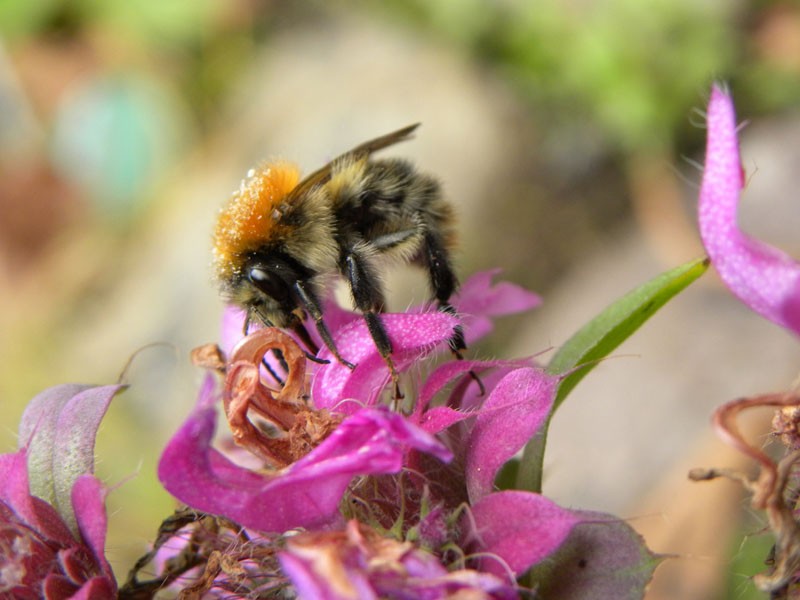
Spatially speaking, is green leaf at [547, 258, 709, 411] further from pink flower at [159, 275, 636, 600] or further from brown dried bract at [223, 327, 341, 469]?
brown dried bract at [223, 327, 341, 469]

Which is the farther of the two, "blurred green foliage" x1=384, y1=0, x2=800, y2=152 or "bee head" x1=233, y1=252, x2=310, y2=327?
"blurred green foliage" x1=384, y1=0, x2=800, y2=152

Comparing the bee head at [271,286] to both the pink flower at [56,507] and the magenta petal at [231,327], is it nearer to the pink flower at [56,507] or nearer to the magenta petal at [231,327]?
the magenta petal at [231,327]

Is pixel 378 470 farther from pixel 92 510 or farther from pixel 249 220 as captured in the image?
pixel 249 220

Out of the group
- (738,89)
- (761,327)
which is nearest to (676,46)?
(738,89)

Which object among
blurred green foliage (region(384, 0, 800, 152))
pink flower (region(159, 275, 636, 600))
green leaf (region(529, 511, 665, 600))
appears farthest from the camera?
blurred green foliage (region(384, 0, 800, 152))

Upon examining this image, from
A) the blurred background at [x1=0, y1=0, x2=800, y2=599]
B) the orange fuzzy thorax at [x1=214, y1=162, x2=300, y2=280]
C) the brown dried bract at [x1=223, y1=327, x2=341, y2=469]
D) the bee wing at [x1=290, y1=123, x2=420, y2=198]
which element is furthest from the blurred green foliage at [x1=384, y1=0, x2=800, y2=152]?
the brown dried bract at [x1=223, y1=327, x2=341, y2=469]

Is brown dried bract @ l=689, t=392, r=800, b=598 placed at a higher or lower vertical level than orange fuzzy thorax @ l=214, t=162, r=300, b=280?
→ lower

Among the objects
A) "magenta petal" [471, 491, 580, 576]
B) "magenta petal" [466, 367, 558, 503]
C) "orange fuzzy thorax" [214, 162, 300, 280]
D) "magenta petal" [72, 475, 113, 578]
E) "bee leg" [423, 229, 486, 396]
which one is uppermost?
"orange fuzzy thorax" [214, 162, 300, 280]

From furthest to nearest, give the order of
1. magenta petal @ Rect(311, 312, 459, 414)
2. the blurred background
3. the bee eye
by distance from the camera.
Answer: the blurred background < the bee eye < magenta petal @ Rect(311, 312, 459, 414)
